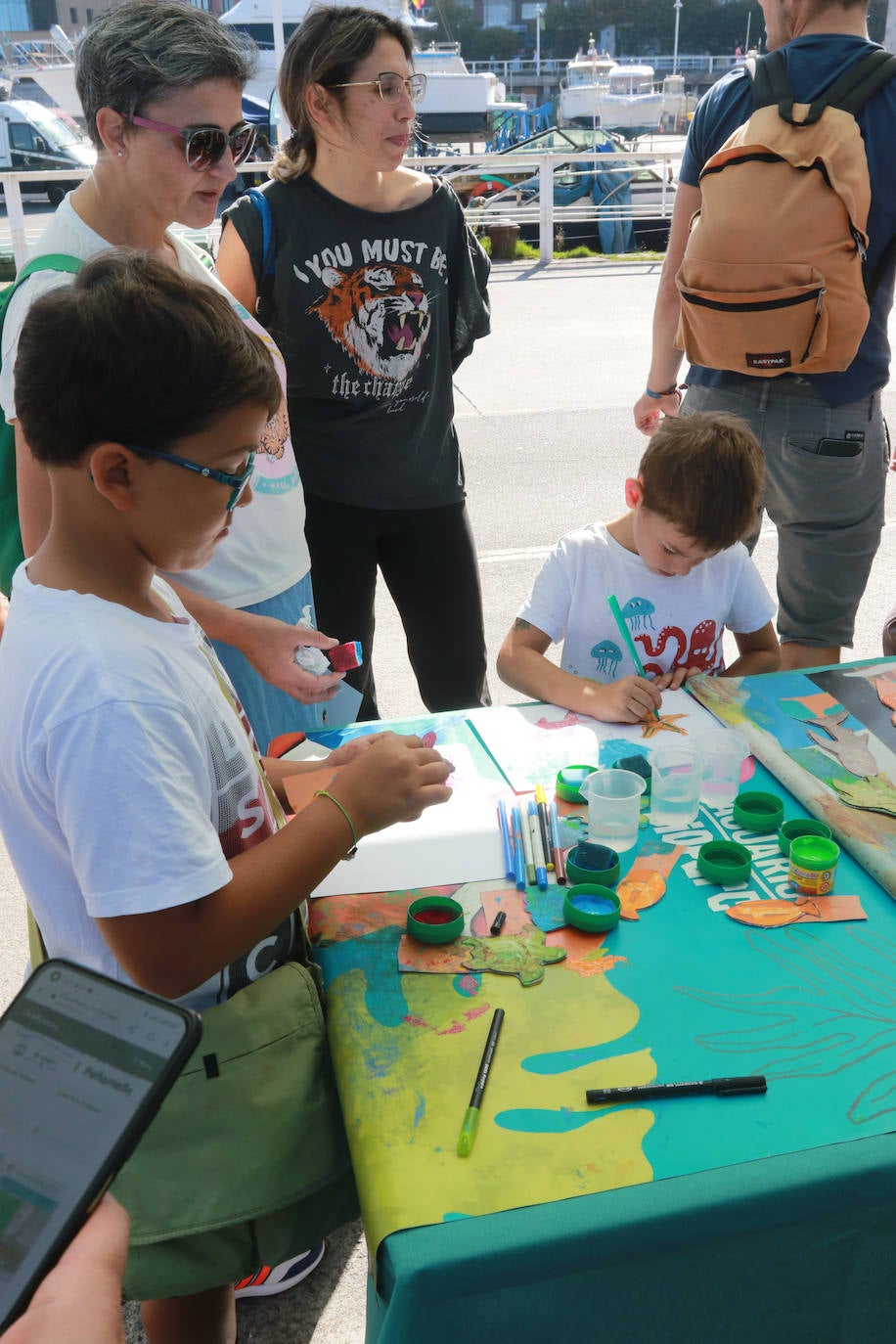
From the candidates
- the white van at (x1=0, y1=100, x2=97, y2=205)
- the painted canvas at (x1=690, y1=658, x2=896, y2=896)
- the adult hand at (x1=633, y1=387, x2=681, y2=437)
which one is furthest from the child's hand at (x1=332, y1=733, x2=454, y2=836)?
the white van at (x1=0, y1=100, x2=97, y2=205)

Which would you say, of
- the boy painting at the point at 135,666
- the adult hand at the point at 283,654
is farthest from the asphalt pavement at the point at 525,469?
the adult hand at the point at 283,654

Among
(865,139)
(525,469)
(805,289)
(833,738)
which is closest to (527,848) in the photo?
(833,738)

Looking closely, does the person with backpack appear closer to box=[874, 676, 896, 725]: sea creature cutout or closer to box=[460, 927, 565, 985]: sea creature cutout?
box=[874, 676, 896, 725]: sea creature cutout

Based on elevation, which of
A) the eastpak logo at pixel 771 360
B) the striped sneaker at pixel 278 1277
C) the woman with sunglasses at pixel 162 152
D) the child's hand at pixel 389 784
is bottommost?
the striped sneaker at pixel 278 1277

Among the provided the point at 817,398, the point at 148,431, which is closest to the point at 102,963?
the point at 148,431

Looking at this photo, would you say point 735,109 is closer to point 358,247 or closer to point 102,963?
point 358,247

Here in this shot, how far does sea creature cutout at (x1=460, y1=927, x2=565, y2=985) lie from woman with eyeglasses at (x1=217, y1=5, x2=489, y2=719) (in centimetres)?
136

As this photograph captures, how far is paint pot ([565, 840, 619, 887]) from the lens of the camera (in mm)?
1448

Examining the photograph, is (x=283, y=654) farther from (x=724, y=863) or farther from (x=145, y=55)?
(x=145, y=55)

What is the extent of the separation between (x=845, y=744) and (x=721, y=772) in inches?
10.1

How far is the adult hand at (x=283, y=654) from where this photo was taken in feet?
5.70

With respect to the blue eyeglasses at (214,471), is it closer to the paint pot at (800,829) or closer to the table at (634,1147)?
the table at (634,1147)

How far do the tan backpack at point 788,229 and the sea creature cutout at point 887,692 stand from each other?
778 millimetres

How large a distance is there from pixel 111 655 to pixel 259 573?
0.94 m
